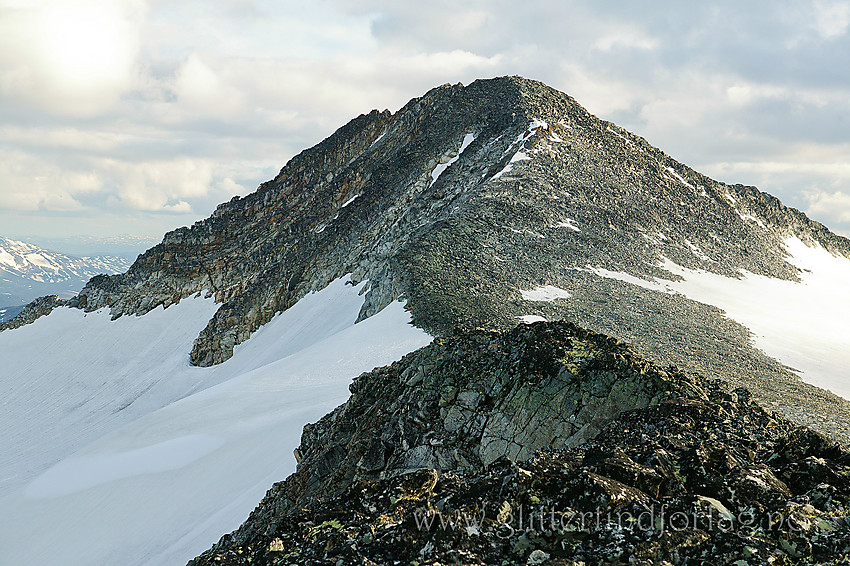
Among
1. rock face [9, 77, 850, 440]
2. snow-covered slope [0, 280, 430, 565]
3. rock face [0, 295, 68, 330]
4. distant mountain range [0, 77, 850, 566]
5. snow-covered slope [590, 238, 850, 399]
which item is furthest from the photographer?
rock face [0, 295, 68, 330]

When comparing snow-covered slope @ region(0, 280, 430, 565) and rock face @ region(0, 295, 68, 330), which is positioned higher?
rock face @ region(0, 295, 68, 330)

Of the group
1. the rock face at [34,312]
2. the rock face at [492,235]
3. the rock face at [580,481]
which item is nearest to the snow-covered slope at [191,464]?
the rock face at [492,235]

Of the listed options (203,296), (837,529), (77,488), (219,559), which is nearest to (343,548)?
(219,559)

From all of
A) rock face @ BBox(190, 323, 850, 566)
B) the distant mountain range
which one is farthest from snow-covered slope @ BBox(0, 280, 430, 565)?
rock face @ BBox(190, 323, 850, 566)

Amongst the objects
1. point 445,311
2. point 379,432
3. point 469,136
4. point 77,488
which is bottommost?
point 77,488

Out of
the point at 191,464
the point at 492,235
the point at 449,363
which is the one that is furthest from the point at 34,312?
the point at 449,363

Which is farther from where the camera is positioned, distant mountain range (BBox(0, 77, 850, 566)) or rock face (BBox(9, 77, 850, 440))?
rock face (BBox(9, 77, 850, 440))

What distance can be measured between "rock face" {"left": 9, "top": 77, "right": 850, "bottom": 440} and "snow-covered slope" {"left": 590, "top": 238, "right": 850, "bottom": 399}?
147 centimetres

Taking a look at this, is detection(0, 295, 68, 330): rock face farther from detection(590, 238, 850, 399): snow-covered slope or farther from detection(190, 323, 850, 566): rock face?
detection(190, 323, 850, 566): rock face

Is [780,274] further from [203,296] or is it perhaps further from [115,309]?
[115,309]

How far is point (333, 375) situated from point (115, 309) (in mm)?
55975

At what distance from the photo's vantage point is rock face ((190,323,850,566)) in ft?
21.0

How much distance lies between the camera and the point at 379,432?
46.1 feet

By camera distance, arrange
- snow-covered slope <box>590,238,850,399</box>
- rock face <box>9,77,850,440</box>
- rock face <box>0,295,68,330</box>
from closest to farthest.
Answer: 1. snow-covered slope <box>590,238,850,399</box>
2. rock face <box>9,77,850,440</box>
3. rock face <box>0,295,68,330</box>
